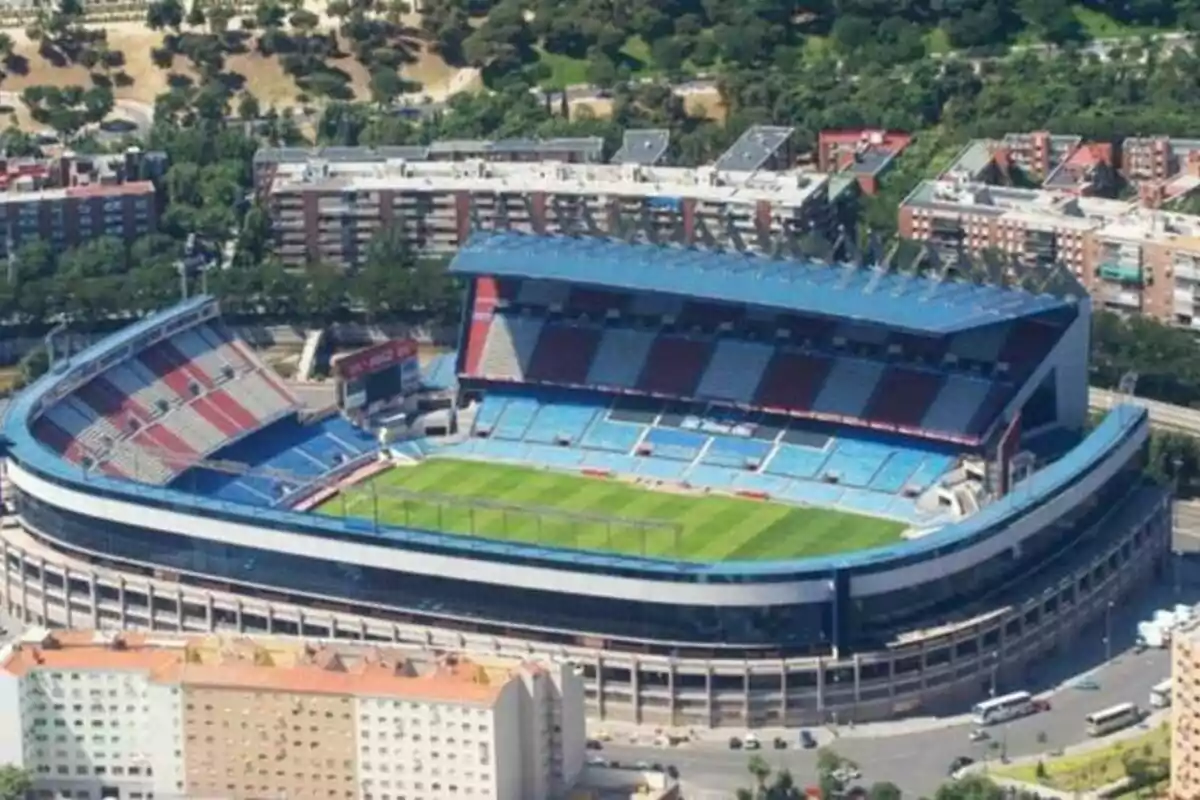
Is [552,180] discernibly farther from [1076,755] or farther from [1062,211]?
[1076,755]

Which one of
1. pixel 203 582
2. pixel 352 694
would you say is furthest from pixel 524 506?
pixel 352 694

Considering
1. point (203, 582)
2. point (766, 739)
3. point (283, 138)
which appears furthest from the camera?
point (283, 138)

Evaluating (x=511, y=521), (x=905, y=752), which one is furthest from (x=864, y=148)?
(x=905, y=752)

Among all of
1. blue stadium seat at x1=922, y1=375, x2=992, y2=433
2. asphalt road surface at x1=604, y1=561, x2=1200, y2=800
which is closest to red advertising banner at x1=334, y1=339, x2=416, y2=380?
blue stadium seat at x1=922, y1=375, x2=992, y2=433

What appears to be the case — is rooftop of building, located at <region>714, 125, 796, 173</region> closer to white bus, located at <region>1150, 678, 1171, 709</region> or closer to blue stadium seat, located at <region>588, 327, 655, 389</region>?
blue stadium seat, located at <region>588, 327, 655, 389</region>

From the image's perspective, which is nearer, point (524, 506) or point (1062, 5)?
point (524, 506)

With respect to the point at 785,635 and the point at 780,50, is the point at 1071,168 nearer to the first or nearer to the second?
the point at 780,50
